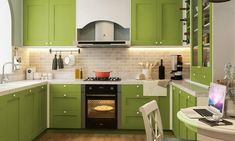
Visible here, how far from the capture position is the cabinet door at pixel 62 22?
16.3ft

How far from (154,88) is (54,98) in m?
1.69

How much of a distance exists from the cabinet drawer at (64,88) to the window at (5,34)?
0.76 meters

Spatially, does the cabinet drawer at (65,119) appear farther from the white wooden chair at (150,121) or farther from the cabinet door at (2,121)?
the white wooden chair at (150,121)

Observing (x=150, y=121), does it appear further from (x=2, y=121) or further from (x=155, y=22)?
(x=155, y=22)

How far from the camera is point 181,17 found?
4.85 m


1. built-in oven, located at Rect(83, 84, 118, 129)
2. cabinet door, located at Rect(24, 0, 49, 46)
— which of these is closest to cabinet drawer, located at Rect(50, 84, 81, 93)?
built-in oven, located at Rect(83, 84, 118, 129)

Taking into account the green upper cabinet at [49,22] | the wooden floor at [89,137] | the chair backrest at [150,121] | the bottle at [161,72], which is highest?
the green upper cabinet at [49,22]

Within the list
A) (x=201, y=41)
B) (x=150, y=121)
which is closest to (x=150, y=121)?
(x=150, y=121)

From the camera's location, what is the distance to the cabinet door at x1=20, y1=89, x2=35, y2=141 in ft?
12.0

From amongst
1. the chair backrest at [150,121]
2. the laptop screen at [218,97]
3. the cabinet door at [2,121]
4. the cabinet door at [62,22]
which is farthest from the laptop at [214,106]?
the cabinet door at [62,22]

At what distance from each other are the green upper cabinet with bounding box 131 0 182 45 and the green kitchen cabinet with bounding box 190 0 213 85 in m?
0.79

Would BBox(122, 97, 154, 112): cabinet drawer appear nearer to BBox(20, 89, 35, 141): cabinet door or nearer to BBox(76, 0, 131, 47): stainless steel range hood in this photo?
BBox(76, 0, 131, 47): stainless steel range hood

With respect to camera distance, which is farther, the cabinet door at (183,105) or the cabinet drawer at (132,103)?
the cabinet drawer at (132,103)

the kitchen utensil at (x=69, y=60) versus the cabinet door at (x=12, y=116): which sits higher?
the kitchen utensil at (x=69, y=60)
